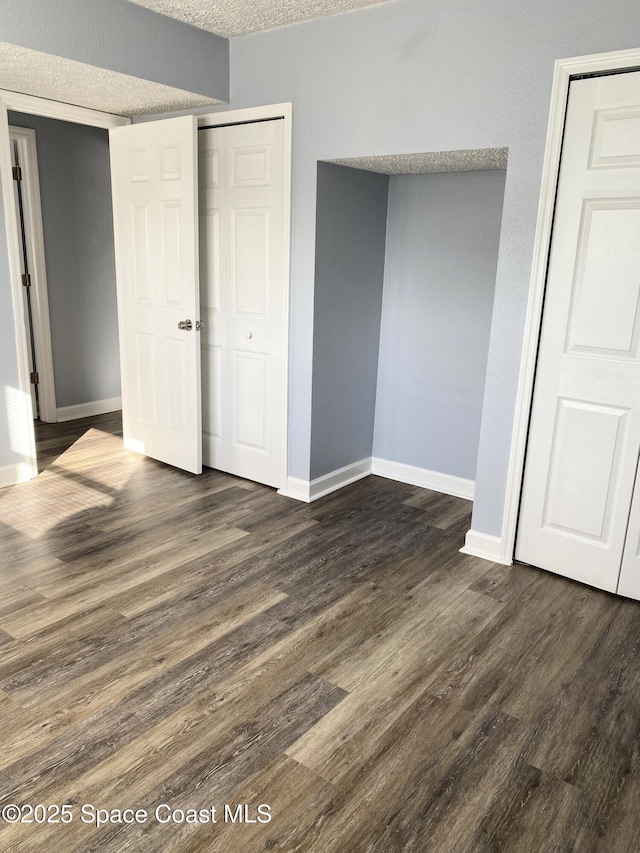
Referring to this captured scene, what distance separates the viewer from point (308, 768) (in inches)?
72.4

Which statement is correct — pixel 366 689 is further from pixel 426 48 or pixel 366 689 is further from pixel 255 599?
pixel 426 48

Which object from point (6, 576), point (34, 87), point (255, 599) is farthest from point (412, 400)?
point (34, 87)

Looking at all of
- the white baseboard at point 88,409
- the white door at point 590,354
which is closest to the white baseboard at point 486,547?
the white door at point 590,354

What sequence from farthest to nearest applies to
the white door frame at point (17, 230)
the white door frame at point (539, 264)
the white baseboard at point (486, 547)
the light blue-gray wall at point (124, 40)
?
1. the white door frame at point (17, 230)
2. the white baseboard at point (486, 547)
3. the light blue-gray wall at point (124, 40)
4. the white door frame at point (539, 264)

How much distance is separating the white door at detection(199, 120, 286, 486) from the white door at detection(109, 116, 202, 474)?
0.18 meters

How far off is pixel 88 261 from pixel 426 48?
11.0 feet

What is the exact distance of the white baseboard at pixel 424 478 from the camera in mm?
3924

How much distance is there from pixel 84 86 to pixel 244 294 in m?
1.36

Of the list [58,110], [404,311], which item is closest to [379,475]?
[404,311]

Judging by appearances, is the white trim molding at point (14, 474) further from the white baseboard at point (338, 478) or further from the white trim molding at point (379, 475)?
the white baseboard at point (338, 478)

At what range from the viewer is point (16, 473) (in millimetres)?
3908

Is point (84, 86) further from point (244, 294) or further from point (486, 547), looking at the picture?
point (486, 547)

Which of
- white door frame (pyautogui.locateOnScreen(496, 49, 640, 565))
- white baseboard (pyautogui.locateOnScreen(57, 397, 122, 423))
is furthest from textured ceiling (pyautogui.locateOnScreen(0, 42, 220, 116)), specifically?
white baseboard (pyautogui.locateOnScreen(57, 397, 122, 423))

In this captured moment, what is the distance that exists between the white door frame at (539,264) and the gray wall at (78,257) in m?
3.64
